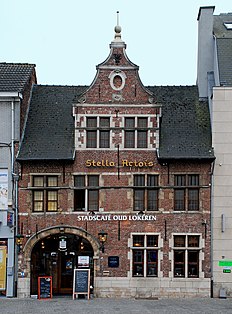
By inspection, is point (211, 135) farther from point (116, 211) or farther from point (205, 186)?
point (116, 211)

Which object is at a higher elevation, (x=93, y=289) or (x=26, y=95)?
(x=26, y=95)

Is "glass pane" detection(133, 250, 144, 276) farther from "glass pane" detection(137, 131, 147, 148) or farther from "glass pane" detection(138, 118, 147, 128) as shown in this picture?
"glass pane" detection(138, 118, 147, 128)

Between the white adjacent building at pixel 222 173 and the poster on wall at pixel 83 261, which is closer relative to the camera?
the white adjacent building at pixel 222 173

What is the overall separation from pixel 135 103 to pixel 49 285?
325 inches

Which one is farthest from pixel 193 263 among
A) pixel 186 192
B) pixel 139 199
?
pixel 139 199

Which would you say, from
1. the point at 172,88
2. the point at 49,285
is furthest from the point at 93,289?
the point at 172,88

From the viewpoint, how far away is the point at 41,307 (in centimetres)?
2195

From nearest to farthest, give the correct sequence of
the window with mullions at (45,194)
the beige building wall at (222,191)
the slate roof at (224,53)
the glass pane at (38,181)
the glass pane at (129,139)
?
the beige building wall at (222,191) < the window with mullions at (45,194) < the glass pane at (38,181) < the glass pane at (129,139) < the slate roof at (224,53)

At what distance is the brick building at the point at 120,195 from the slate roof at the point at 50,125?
0.07 meters

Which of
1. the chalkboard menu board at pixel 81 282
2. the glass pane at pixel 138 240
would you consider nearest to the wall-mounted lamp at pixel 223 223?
the glass pane at pixel 138 240

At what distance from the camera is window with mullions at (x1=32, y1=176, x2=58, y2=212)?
2556 cm

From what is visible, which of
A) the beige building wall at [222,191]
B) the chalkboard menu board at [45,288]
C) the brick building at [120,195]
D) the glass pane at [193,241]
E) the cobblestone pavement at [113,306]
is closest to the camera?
the cobblestone pavement at [113,306]

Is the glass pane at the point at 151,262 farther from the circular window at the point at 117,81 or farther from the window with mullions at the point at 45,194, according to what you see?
the circular window at the point at 117,81

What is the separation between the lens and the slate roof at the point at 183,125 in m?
25.5
